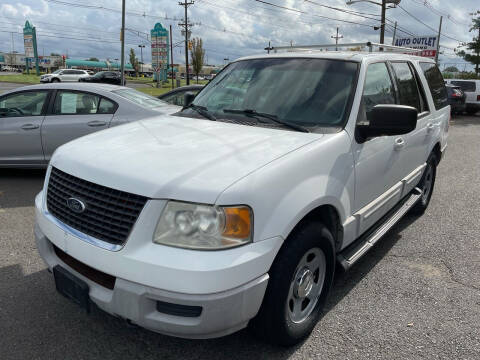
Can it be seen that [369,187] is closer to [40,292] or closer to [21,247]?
[40,292]

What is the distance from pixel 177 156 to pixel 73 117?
4.58 meters

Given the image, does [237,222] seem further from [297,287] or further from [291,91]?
[291,91]

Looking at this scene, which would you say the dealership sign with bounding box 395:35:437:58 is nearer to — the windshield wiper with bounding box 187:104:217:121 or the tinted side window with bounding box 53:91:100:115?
the tinted side window with bounding box 53:91:100:115

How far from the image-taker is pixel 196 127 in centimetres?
300

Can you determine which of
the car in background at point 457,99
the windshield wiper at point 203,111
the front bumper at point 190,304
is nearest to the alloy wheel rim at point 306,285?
the front bumper at point 190,304

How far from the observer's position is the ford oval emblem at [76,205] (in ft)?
7.42

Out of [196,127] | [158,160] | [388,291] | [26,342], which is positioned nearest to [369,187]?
[388,291]

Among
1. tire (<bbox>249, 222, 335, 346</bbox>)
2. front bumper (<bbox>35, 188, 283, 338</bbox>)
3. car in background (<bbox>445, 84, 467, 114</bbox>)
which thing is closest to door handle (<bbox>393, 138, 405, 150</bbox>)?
tire (<bbox>249, 222, 335, 346</bbox>)

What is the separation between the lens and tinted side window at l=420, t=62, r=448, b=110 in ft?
15.5

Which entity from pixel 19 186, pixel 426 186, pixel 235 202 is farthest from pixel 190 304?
pixel 19 186

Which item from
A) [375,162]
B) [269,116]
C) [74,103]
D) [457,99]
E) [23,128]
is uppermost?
[269,116]

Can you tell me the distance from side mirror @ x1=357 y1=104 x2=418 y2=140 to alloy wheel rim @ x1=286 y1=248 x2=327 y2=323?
0.97 metres

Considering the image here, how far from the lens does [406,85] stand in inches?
159

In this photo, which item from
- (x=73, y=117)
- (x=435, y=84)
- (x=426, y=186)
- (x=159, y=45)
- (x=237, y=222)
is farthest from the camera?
(x=159, y=45)
